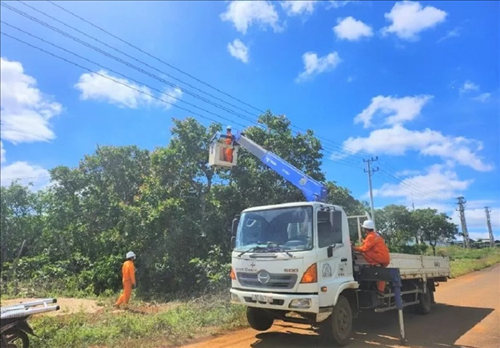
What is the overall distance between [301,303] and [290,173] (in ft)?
14.8

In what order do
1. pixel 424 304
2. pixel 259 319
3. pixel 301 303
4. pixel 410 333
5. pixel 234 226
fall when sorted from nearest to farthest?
pixel 301 303 < pixel 259 319 < pixel 234 226 < pixel 410 333 < pixel 424 304

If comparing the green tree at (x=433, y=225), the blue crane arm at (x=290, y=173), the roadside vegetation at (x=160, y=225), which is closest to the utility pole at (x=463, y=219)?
the green tree at (x=433, y=225)

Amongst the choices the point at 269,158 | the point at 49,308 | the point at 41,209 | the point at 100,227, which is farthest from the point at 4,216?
the point at 49,308

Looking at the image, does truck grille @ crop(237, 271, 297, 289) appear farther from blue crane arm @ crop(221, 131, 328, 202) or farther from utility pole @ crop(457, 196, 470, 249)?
utility pole @ crop(457, 196, 470, 249)

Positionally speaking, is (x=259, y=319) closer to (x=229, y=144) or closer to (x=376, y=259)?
(x=376, y=259)

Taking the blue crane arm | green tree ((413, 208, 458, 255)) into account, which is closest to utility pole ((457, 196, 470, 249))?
green tree ((413, 208, 458, 255))

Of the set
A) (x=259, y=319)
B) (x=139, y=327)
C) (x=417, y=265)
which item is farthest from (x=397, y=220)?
(x=139, y=327)

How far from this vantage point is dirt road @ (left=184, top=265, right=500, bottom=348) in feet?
23.5

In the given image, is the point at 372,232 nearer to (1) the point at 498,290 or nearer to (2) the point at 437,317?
(2) the point at 437,317

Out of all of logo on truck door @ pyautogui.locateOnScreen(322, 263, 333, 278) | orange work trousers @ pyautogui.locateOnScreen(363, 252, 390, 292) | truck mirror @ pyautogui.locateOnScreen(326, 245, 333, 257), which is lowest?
logo on truck door @ pyautogui.locateOnScreen(322, 263, 333, 278)

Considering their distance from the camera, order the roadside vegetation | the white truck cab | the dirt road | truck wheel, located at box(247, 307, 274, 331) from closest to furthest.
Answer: the white truck cab
the dirt road
truck wheel, located at box(247, 307, 274, 331)
the roadside vegetation

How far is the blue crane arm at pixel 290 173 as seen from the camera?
9.47m

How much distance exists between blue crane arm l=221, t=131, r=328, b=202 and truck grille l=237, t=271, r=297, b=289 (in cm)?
313

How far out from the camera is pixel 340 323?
Result: 6961mm
